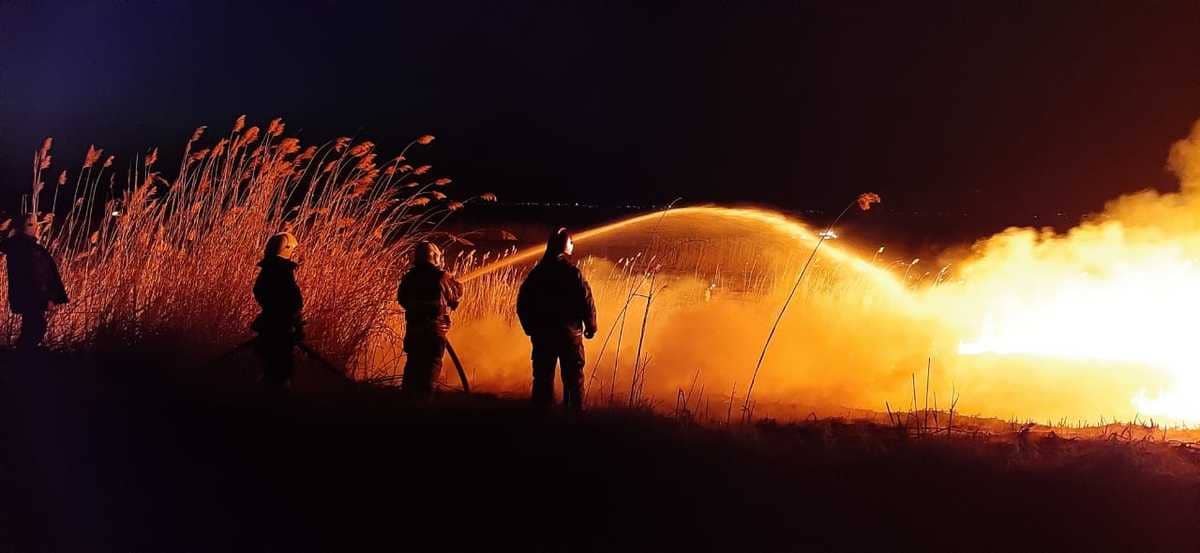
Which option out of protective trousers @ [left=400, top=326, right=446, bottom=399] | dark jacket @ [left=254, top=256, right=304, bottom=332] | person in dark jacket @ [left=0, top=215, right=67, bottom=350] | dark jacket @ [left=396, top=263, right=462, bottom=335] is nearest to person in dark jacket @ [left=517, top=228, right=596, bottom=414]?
dark jacket @ [left=396, top=263, right=462, bottom=335]

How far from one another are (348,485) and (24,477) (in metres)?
2.10

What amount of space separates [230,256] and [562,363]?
4.37 meters

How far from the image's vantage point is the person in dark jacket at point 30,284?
10.4 metres

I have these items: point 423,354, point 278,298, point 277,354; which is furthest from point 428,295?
point 277,354

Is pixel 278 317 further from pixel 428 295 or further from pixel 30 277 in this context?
pixel 30 277

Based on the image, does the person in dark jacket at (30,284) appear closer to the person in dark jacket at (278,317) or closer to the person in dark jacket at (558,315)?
the person in dark jacket at (278,317)

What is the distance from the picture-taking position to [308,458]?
6.35 metres

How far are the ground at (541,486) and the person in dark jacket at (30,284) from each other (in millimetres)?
3562

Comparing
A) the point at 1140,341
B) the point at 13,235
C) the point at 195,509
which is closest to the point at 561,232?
the point at 195,509

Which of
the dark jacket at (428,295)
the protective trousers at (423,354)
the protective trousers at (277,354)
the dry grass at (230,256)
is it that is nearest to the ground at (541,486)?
the protective trousers at (277,354)

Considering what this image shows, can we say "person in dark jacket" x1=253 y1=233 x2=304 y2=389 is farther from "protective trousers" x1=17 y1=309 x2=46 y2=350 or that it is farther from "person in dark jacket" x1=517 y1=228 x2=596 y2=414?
"protective trousers" x1=17 y1=309 x2=46 y2=350

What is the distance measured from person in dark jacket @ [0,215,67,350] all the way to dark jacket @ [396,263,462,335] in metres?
4.26

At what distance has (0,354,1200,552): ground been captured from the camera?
542 cm

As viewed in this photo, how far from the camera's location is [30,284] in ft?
34.1
